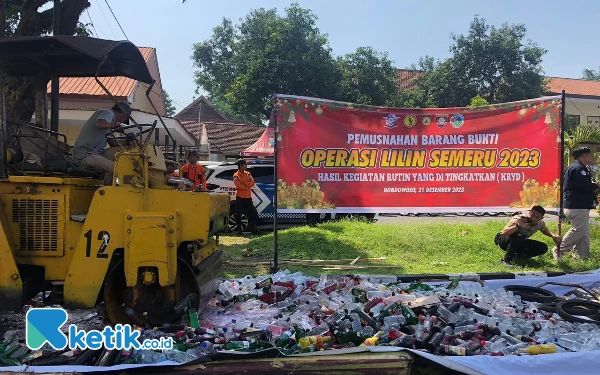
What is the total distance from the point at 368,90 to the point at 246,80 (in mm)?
7444

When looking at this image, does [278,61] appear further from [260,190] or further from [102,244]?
[102,244]

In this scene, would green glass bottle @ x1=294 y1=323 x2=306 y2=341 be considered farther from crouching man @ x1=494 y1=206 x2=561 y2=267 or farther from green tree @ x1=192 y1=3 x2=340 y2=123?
green tree @ x1=192 y1=3 x2=340 y2=123

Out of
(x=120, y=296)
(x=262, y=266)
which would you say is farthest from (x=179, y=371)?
(x=262, y=266)

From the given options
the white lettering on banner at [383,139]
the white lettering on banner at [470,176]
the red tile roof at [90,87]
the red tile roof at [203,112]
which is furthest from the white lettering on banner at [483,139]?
the red tile roof at [203,112]

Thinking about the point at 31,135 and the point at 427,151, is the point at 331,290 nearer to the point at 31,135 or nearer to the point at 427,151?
the point at 427,151

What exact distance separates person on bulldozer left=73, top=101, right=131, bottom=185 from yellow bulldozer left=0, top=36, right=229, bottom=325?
0.28ft

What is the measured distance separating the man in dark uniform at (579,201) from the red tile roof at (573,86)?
94.3ft

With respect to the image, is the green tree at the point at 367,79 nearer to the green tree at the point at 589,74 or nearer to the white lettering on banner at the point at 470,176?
the white lettering on banner at the point at 470,176

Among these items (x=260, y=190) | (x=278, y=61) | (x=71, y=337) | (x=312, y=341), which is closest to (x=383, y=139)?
(x=312, y=341)

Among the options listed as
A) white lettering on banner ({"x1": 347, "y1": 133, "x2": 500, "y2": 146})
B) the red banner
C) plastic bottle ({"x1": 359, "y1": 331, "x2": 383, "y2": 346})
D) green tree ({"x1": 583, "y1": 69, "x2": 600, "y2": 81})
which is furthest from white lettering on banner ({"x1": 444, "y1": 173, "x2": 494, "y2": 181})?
green tree ({"x1": 583, "y1": 69, "x2": 600, "y2": 81})

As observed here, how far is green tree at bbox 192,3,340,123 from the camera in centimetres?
2817

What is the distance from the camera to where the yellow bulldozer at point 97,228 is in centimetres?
404

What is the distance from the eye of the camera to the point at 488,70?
31.3 metres

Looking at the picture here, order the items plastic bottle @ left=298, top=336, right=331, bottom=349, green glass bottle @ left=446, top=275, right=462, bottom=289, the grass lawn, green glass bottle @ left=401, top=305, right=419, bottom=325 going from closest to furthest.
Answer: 1. plastic bottle @ left=298, top=336, right=331, bottom=349
2. green glass bottle @ left=401, top=305, right=419, bottom=325
3. green glass bottle @ left=446, top=275, right=462, bottom=289
4. the grass lawn
